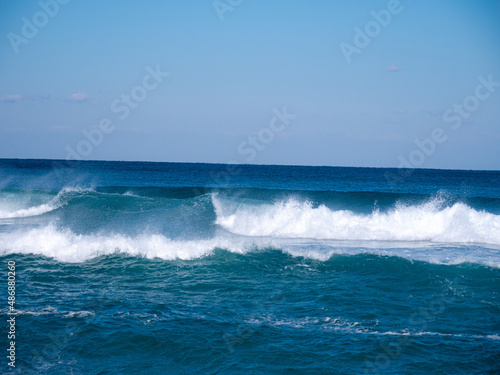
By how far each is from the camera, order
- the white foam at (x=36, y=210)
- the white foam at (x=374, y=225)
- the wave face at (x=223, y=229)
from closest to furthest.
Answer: the wave face at (x=223, y=229) → the white foam at (x=374, y=225) → the white foam at (x=36, y=210)

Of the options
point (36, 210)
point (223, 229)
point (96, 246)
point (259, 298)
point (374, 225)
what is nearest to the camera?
point (259, 298)

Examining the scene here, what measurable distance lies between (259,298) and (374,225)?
36.0 feet

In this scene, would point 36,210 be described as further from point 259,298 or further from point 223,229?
point 259,298

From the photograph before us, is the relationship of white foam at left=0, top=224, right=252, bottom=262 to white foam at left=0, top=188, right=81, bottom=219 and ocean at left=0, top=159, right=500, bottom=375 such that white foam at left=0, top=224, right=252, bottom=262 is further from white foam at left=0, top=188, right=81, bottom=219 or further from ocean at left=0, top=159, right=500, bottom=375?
white foam at left=0, top=188, right=81, bottom=219

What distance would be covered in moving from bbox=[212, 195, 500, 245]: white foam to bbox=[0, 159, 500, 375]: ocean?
8 cm

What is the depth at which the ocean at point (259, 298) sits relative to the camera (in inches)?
262

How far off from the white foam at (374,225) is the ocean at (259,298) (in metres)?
0.08

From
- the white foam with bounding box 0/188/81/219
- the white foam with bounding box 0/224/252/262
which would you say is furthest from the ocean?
the white foam with bounding box 0/188/81/219

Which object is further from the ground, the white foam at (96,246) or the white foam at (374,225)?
the white foam at (374,225)

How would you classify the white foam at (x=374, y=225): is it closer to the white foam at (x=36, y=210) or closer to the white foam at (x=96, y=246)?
the white foam at (x=96, y=246)

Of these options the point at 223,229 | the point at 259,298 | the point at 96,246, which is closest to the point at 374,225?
the point at 223,229

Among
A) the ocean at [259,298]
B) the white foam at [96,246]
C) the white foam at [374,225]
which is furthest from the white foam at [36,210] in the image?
the white foam at [374,225]

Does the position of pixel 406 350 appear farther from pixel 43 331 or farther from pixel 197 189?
pixel 197 189

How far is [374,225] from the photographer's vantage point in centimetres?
1895
